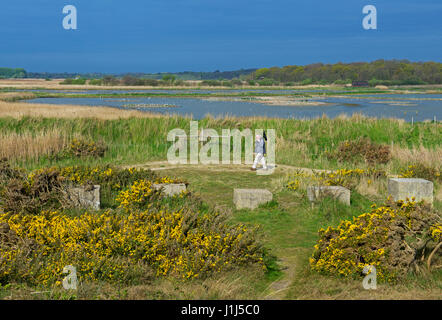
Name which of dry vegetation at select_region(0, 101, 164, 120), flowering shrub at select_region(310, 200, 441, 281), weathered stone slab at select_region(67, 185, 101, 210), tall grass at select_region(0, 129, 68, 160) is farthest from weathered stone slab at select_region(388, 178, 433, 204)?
dry vegetation at select_region(0, 101, 164, 120)

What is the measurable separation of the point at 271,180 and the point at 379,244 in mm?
8169

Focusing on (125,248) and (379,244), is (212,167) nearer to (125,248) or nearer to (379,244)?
(125,248)

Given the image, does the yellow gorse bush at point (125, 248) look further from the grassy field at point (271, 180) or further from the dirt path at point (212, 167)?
the dirt path at point (212, 167)

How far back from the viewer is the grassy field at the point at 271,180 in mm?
6543

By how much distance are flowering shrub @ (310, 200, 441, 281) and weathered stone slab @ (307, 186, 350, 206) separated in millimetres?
3663

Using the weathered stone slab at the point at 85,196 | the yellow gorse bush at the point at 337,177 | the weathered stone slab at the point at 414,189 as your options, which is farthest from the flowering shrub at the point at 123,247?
the weathered stone slab at the point at 414,189

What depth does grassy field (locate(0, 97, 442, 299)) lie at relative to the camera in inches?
258

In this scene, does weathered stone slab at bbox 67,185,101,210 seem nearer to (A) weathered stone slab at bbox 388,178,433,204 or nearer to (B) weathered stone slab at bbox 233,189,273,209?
(B) weathered stone slab at bbox 233,189,273,209

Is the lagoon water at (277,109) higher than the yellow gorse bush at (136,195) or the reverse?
higher

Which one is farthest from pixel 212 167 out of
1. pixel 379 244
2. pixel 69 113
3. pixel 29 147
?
pixel 69 113

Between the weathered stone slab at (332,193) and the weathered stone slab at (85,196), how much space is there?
5068 millimetres
